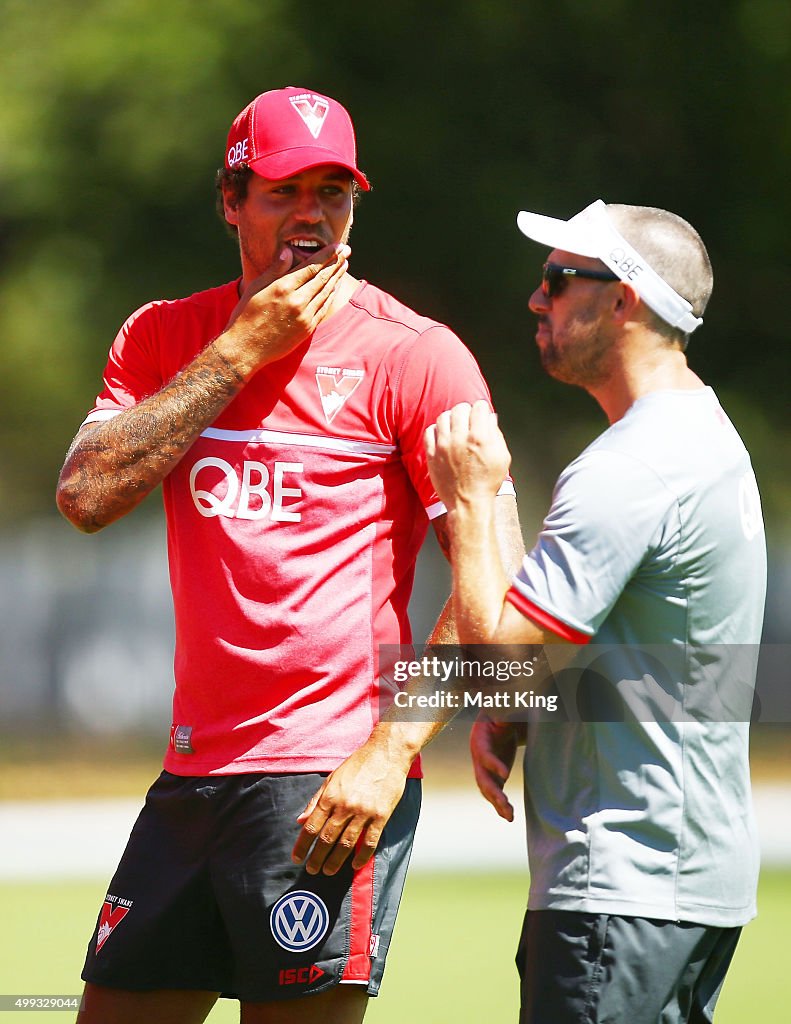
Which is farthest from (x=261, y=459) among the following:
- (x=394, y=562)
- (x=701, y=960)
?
(x=701, y=960)

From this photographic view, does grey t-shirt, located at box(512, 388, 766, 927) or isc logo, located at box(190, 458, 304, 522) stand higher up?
isc logo, located at box(190, 458, 304, 522)

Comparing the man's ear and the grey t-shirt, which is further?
the man's ear

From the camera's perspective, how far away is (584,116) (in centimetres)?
1057

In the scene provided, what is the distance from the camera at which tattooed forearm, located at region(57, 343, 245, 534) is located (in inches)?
118

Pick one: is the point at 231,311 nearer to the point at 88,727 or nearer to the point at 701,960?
the point at 701,960

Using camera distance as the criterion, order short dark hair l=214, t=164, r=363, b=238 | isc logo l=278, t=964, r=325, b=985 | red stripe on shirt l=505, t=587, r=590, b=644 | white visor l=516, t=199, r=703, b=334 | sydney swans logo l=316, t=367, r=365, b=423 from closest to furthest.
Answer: red stripe on shirt l=505, t=587, r=590, b=644
white visor l=516, t=199, r=703, b=334
isc logo l=278, t=964, r=325, b=985
sydney swans logo l=316, t=367, r=365, b=423
short dark hair l=214, t=164, r=363, b=238

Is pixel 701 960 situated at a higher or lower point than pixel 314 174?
lower

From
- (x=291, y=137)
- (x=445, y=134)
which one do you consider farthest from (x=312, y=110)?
(x=445, y=134)

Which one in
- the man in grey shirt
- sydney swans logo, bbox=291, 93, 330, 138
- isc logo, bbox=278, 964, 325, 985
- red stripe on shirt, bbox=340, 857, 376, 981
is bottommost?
isc logo, bbox=278, 964, 325, 985

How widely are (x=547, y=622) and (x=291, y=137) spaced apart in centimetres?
127

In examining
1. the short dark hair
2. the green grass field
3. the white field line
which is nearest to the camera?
the short dark hair

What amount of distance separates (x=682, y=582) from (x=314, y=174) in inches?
48.0

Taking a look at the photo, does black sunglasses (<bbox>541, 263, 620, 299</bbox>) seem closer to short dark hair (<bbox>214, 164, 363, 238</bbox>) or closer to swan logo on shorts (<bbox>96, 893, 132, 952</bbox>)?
short dark hair (<bbox>214, 164, 363, 238</bbox>)

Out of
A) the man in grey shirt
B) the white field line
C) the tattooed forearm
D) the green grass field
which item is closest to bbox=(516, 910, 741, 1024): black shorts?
the man in grey shirt
